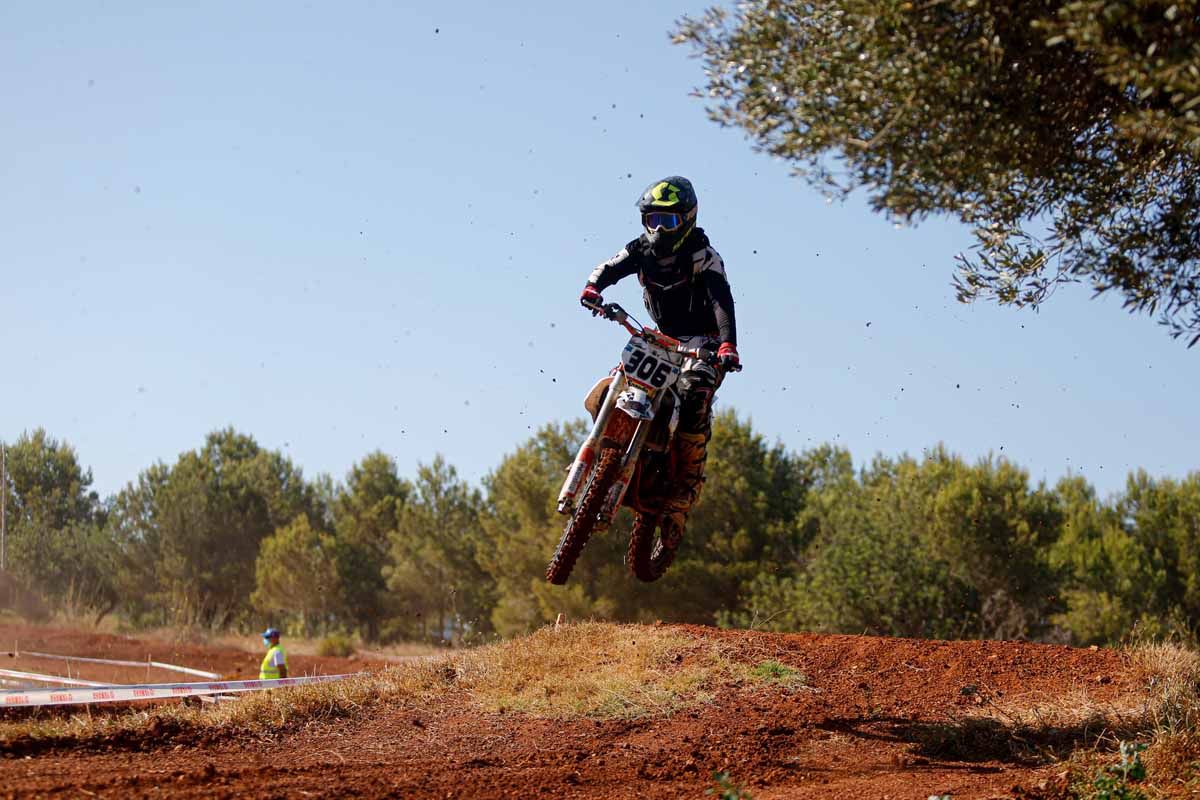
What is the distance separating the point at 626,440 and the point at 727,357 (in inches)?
47.8

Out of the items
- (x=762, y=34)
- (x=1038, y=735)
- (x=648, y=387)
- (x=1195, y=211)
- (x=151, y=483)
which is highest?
(x=151, y=483)

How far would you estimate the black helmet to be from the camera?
36.4 ft

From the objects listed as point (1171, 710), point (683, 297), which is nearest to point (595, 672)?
point (683, 297)

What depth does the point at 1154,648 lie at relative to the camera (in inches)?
494

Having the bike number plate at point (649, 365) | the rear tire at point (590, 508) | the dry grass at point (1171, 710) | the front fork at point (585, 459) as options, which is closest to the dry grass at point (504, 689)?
the rear tire at point (590, 508)

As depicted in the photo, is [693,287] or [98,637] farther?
[98,637]

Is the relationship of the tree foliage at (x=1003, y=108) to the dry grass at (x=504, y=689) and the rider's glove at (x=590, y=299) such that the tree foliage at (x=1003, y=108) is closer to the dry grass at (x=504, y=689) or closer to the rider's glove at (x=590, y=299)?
the rider's glove at (x=590, y=299)

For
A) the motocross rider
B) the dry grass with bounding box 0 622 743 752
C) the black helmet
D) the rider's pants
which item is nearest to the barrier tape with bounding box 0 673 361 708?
the dry grass with bounding box 0 622 743 752

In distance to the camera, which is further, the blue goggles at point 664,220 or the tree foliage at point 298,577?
the tree foliage at point 298,577

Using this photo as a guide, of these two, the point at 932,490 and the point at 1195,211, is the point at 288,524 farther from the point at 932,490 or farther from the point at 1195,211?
the point at 1195,211

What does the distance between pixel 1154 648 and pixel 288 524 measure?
70980mm

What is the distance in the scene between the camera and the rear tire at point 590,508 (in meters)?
10.7

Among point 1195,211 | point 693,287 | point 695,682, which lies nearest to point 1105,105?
point 1195,211

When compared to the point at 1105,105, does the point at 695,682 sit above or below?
below
